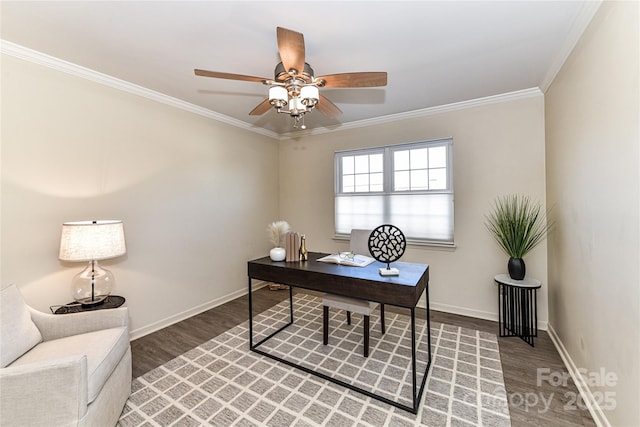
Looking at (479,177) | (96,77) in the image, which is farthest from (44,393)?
(479,177)

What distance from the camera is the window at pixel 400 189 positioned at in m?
3.29

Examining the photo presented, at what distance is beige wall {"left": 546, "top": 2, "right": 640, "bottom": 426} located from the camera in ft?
4.24

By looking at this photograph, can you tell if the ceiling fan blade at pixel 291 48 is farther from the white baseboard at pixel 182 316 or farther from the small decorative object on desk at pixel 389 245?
the white baseboard at pixel 182 316

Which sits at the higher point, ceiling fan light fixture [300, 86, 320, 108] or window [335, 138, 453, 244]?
ceiling fan light fixture [300, 86, 320, 108]

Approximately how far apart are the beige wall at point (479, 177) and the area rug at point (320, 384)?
0.59 metres

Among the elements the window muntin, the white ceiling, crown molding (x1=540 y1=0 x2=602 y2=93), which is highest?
the white ceiling

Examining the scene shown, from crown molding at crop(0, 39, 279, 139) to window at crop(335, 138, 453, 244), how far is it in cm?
201

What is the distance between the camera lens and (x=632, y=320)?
129 cm

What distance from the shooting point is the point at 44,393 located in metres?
1.23

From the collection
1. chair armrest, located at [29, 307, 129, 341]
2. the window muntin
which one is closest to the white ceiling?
the window muntin

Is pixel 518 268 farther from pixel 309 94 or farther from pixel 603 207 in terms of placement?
pixel 309 94

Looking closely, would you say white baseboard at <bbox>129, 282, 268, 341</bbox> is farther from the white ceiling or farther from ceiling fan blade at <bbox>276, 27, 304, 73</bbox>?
ceiling fan blade at <bbox>276, 27, 304, 73</bbox>

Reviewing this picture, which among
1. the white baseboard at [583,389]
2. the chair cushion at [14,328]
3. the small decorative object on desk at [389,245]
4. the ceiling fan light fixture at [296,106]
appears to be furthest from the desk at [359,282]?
the chair cushion at [14,328]

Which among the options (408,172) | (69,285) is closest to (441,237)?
(408,172)
